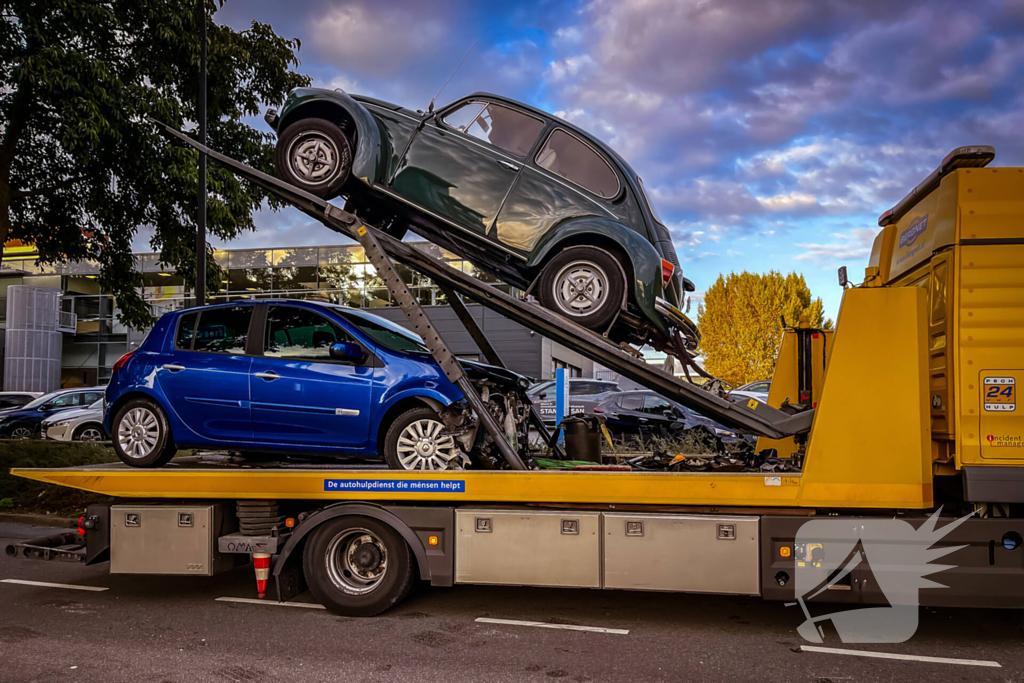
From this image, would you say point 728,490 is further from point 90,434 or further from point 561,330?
point 90,434

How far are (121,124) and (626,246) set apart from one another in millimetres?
7394

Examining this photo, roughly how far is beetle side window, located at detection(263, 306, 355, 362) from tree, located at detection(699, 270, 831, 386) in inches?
806

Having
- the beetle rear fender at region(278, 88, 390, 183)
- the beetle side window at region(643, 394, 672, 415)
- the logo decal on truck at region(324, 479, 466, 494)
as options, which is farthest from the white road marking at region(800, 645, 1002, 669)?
the beetle side window at region(643, 394, 672, 415)

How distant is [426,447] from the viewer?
531cm

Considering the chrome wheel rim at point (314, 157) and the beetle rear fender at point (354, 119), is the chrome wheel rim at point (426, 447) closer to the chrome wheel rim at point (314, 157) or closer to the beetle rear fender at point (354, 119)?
the beetle rear fender at point (354, 119)

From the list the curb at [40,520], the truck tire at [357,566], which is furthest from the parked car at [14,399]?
the truck tire at [357,566]

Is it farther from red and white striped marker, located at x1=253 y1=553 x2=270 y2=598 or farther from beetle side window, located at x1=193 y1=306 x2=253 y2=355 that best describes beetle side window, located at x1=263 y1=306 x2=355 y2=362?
red and white striped marker, located at x1=253 y1=553 x2=270 y2=598

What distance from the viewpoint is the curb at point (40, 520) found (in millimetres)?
9117

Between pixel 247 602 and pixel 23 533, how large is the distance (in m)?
4.78

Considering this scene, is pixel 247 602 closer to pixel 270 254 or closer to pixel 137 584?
pixel 137 584

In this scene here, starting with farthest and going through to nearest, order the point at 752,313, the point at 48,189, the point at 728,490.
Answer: the point at 752,313, the point at 48,189, the point at 728,490

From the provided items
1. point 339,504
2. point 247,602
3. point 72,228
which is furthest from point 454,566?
point 72,228

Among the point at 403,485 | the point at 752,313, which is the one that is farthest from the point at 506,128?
the point at 752,313

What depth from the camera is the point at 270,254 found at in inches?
691
